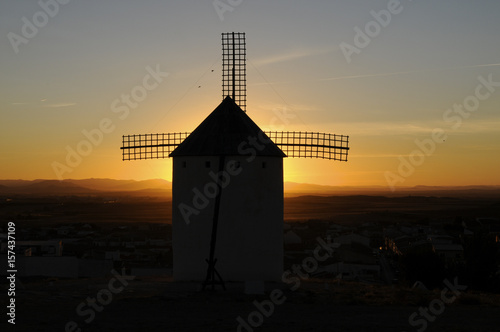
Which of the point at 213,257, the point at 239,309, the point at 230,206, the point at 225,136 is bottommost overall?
the point at 239,309

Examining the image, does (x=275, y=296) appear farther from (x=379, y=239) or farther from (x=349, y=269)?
(x=379, y=239)

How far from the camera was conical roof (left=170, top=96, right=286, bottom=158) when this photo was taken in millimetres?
26812

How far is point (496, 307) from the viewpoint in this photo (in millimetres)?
21391

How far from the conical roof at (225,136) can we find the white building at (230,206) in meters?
0.04

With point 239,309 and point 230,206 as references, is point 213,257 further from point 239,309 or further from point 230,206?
point 239,309

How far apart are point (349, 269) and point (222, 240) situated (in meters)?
19.5

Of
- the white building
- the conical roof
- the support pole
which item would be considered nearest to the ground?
the support pole

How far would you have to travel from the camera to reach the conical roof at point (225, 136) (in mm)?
26812

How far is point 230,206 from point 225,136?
2.71m

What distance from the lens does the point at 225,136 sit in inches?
1075

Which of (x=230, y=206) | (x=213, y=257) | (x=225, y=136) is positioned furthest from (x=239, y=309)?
(x=225, y=136)

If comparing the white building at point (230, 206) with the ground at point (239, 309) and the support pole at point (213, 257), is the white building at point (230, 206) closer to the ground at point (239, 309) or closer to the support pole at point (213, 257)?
the support pole at point (213, 257)

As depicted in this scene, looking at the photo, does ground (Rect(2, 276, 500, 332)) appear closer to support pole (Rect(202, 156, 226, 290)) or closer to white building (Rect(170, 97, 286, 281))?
support pole (Rect(202, 156, 226, 290))

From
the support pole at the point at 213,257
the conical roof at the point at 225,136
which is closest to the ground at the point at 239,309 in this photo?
the support pole at the point at 213,257
